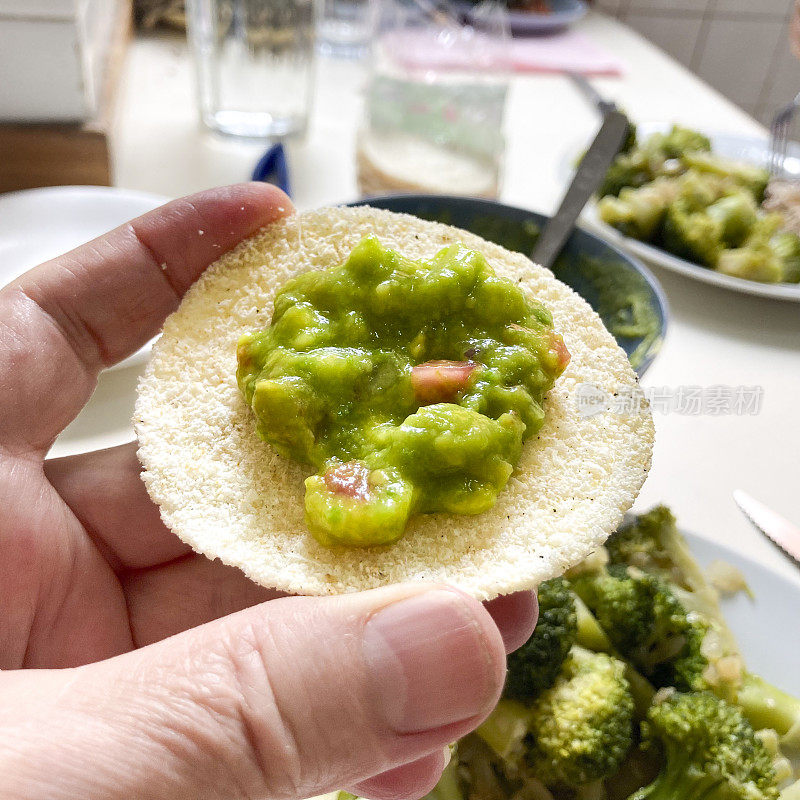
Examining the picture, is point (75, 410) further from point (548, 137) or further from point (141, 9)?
point (141, 9)

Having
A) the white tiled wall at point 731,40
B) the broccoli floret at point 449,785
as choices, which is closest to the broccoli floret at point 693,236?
the broccoli floret at point 449,785

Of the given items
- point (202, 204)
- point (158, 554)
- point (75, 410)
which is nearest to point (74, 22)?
point (202, 204)

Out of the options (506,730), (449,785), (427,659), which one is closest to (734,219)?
(506,730)

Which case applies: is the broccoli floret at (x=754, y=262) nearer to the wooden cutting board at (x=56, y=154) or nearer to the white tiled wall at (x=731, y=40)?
the wooden cutting board at (x=56, y=154)

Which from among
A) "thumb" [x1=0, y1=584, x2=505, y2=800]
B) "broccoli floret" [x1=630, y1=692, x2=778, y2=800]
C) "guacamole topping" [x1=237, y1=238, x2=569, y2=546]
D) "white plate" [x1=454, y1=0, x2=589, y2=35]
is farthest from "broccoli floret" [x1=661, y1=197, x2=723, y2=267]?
"white plate" [x1=454, y1=0, x2=589, y2=35]

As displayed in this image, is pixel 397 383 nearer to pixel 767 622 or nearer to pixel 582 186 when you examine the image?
pixel 767 622

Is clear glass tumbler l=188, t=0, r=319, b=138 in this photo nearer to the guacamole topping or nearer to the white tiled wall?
the guacamole topping
